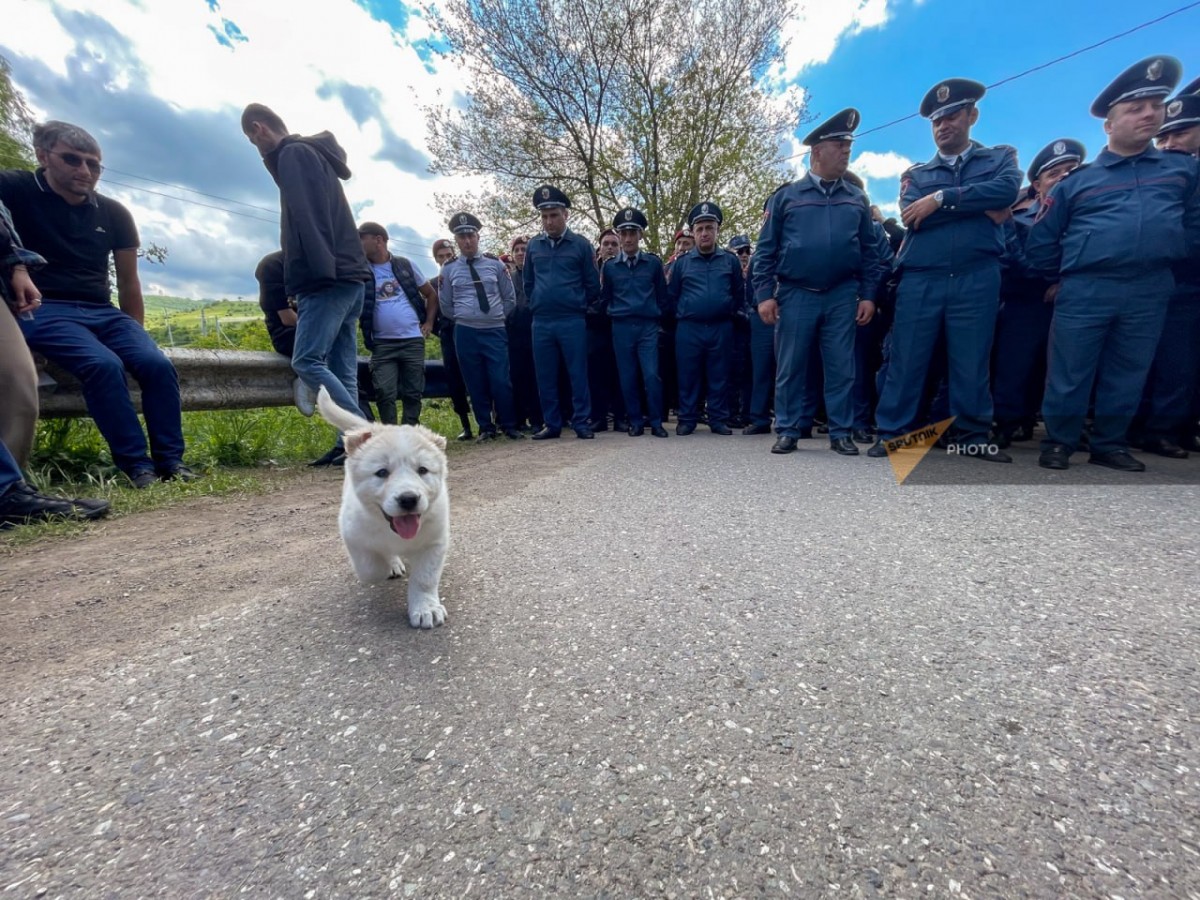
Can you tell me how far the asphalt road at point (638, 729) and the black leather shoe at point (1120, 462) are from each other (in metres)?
1.68

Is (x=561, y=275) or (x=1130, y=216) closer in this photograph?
(x=1130, y=216)

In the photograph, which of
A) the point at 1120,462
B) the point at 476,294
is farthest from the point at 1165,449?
the point at 476,294

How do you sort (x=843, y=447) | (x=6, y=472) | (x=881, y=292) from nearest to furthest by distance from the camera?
1. (x=6, y=472)
2. (x=843, y=447)
3. (x=881, y=292)

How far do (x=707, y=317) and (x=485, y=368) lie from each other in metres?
2.78

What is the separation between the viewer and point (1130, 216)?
361 centimetres

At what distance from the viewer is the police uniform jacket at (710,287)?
629cm

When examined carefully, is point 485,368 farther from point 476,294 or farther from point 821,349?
point 821,349

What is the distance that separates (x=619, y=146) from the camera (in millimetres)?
13984

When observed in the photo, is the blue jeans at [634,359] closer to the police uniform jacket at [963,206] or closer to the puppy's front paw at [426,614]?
the police uniform jacket at [963,206]

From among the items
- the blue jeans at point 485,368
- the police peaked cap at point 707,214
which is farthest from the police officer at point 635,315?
the blue jeans at point 485,368

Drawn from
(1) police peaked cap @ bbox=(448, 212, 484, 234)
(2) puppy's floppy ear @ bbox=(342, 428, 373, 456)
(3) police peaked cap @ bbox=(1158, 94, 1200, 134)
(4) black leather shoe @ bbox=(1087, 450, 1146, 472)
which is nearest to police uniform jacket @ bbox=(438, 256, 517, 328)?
(1) police peaked cap @ bbox=(448, 212, 484, 234)

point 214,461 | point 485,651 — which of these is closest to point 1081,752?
point 485,651

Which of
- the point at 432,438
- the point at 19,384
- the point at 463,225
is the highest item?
the point at 463,225

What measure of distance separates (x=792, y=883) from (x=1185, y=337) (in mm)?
5726
